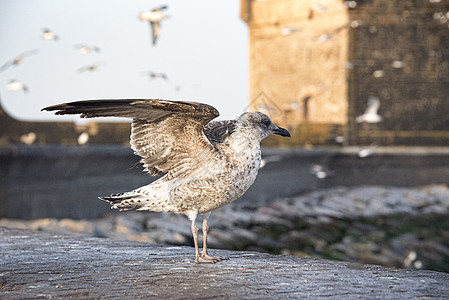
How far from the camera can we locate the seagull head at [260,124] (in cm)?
460

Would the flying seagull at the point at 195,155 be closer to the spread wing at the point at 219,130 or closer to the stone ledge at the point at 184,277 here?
the spread wing at the point at 219,130

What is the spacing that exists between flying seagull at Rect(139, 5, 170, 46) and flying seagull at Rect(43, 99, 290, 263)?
3700 millimetres

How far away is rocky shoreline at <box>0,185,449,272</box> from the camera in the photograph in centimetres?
1016

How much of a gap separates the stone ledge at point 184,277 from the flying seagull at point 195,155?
0.40 metres

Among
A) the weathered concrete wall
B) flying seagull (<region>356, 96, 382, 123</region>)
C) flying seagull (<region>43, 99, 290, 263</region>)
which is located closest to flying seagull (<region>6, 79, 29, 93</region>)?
the weathered concrete wall

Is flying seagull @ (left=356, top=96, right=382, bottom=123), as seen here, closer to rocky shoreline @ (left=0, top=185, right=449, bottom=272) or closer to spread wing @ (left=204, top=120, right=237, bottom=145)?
rocky shoreline @ (left=0, top=185, right=449, bottom=272)

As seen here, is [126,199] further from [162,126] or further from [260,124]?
[260,124]

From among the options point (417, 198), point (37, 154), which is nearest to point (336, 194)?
point (417, 198)

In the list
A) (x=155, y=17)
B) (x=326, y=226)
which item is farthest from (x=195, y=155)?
(x=326, y=226)

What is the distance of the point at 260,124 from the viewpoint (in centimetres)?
461

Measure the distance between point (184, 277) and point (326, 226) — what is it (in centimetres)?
1056

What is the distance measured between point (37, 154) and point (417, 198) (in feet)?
37.4

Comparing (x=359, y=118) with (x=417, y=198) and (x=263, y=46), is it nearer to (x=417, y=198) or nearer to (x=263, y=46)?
(x=417, y=198)

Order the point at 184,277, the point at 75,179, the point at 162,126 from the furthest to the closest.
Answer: the point at 75,179 → the point at 162,126 → the point at 184,277
